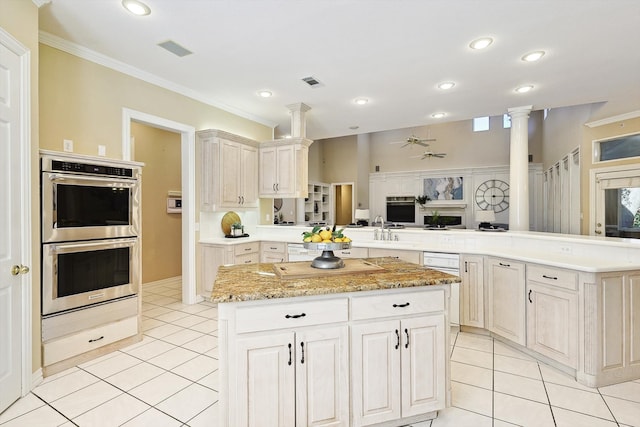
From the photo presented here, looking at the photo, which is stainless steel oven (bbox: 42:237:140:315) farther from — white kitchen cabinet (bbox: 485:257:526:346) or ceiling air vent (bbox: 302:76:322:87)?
white kitchen cabinet (bbox: 485:257:526:346)

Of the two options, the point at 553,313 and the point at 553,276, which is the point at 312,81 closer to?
the point at 553,276

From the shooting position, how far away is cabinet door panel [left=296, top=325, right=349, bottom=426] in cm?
164

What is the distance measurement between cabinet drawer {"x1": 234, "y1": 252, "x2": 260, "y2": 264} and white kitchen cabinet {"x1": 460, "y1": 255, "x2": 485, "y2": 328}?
9.27 ft

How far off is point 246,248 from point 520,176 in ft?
13.4

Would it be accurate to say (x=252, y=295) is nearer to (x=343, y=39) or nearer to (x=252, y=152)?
(x=343, y=39)

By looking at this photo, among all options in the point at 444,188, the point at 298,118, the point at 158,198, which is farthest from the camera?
the point at 444,188

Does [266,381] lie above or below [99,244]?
below

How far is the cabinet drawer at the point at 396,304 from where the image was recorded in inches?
68.5

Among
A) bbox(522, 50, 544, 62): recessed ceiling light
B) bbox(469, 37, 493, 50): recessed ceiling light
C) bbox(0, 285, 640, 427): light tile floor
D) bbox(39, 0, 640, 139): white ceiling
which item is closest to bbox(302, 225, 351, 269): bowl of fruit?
bbox(0, 285, 640, 427): light tile floor

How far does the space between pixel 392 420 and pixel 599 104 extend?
18.7 feet

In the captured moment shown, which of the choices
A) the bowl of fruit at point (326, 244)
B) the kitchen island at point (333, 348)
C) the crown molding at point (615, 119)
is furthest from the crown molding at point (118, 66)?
the crown molding at point (615, 119)

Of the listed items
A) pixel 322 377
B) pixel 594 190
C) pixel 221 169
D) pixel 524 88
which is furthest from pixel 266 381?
pixel 594 190

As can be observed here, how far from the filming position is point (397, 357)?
1.79 metres

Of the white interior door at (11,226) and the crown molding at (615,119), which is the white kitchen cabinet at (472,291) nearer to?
the white interior door at (11,226)
